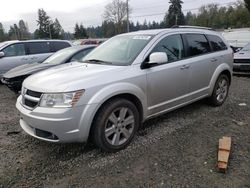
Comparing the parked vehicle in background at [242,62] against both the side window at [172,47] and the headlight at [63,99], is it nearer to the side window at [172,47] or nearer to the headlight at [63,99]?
the side window at [172,47]

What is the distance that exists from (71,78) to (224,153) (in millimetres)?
2291

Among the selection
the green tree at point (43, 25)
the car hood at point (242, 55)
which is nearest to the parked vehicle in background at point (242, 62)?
the car hood at point (242, 55)

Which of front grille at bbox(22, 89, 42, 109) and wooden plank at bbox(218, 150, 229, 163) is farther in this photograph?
front grille at bbox(22, 89, 42, 109)

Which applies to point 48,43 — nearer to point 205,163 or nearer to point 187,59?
point 187,59

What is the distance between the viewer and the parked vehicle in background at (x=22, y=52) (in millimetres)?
9914

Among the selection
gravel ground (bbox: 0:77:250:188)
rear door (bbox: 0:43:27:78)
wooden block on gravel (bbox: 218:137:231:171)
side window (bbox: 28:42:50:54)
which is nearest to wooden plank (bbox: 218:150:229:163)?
wooden block on gravel (bbox: 218:137:231:171)

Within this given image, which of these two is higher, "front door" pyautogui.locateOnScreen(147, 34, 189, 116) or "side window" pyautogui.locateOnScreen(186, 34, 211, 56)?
"side window" pyautogui.locateOnScreen(186, 34, 211, 56)

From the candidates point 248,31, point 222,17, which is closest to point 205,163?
point 248,31

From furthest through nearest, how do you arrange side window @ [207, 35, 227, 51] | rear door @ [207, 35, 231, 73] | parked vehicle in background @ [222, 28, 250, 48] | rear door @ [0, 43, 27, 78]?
parked vehicle in background @ [222, 28, 250, 48] → rear door @ [0, 43, 27, 78] → side window @ [207, 35, 227, 51] → rear door @ [207, 35, 231, 73]

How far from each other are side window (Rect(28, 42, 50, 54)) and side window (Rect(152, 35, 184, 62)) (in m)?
6.94

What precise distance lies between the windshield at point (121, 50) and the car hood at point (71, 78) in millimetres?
294

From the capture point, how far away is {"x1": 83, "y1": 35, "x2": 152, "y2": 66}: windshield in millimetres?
4449

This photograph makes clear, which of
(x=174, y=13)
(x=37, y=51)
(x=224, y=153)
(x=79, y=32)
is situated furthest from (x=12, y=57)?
(x=79, y=32)

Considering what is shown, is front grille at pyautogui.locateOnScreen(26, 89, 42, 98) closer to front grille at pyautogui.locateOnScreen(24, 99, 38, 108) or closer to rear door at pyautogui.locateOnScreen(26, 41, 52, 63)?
front grille at pyautogui.locateOnScreen(24, 99, 38, 108)
